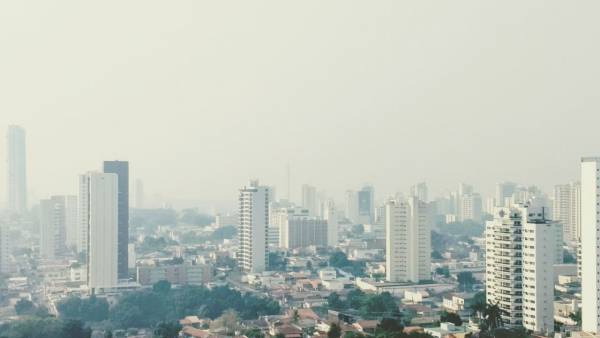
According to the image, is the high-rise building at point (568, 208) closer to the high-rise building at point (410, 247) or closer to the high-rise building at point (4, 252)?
the high-rise building at point (410, 247)

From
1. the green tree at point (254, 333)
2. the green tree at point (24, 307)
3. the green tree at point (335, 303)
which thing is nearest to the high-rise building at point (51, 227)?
the green tree at point (24, 307)

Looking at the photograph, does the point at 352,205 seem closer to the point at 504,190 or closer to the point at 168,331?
the point at 504,190

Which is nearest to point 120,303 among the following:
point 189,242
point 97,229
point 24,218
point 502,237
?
point 97,229

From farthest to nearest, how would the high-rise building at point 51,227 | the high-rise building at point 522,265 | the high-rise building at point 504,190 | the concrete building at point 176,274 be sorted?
the high-rise building at point 504,190 < the high-rise building at point 51,227 < the concrete building at point 176,274 < the high-rise building at point 522,265

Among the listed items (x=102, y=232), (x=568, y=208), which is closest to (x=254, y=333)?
(x=102, y=232)

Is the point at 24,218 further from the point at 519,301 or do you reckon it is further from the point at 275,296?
the point at 519,301

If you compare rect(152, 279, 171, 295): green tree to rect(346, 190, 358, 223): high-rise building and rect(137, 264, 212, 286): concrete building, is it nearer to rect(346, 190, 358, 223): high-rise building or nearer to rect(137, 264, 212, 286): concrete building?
rect(137, 264, 212, 286): concrete building
